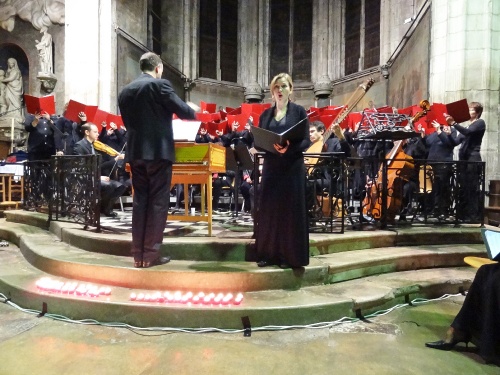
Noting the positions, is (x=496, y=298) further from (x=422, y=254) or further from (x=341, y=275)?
(x=422, y=254)

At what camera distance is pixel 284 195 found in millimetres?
3914

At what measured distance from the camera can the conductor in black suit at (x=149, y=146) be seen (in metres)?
3.78

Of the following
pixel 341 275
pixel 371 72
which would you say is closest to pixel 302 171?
pixel 341 275

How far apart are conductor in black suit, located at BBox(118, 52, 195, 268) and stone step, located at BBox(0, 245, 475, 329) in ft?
1.66

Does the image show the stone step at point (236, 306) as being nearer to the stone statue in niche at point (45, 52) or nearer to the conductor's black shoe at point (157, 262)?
the conductor's black shoe at point (157, 262)

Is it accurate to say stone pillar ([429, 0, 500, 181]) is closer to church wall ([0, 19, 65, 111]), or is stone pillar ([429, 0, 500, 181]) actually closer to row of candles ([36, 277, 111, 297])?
row of candles ([36, 277, 111, 297])

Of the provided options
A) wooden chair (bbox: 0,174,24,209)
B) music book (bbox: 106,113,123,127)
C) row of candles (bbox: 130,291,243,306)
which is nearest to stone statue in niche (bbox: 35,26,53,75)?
wooden chair (bbox: 0,174,24,209)

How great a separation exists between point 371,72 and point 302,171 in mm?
15293

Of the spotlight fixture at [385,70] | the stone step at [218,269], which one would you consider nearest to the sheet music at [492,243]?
the stone step at [218,269]

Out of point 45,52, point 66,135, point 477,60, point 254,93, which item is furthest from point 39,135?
point 254,93

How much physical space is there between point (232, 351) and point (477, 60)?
925 centimetres

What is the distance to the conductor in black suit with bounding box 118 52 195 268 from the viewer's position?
3.78 m

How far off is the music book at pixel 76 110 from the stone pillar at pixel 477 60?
7.76m

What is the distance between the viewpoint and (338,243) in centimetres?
504
